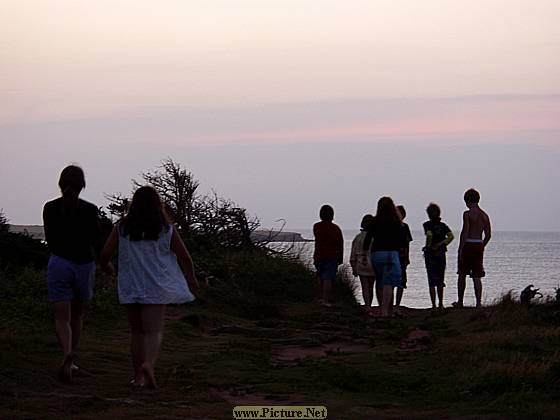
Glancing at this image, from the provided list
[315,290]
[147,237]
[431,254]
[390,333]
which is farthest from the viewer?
[315,290]

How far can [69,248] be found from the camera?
945 centimetres

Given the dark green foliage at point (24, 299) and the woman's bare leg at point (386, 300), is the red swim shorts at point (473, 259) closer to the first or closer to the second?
the woman's bare leg at point (386, 300)

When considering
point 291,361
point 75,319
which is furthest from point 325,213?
point 75,319

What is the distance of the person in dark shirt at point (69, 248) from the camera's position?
938cm

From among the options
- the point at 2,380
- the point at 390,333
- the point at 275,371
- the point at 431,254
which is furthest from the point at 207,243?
the point at 2,380

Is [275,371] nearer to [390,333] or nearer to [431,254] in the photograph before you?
[390,333]

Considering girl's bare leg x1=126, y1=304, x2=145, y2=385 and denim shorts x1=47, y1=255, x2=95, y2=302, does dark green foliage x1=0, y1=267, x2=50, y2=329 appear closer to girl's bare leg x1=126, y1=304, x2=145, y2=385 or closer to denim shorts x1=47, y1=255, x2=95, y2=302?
denim shorts x1=47, y1=255, x2=95, y2=302

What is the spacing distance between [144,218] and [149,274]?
478mm

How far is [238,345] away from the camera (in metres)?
12.1

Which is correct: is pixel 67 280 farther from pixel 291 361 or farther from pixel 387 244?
pixel 387 244

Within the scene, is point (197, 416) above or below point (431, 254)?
below

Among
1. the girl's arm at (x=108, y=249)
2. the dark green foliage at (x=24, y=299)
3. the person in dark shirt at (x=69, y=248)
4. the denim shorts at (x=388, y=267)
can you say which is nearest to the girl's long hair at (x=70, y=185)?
the person in dark shirt at (x=69, y=248)

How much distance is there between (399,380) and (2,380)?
3328mm

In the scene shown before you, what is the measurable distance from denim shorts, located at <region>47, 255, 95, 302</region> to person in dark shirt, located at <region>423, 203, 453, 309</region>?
8745 mm
